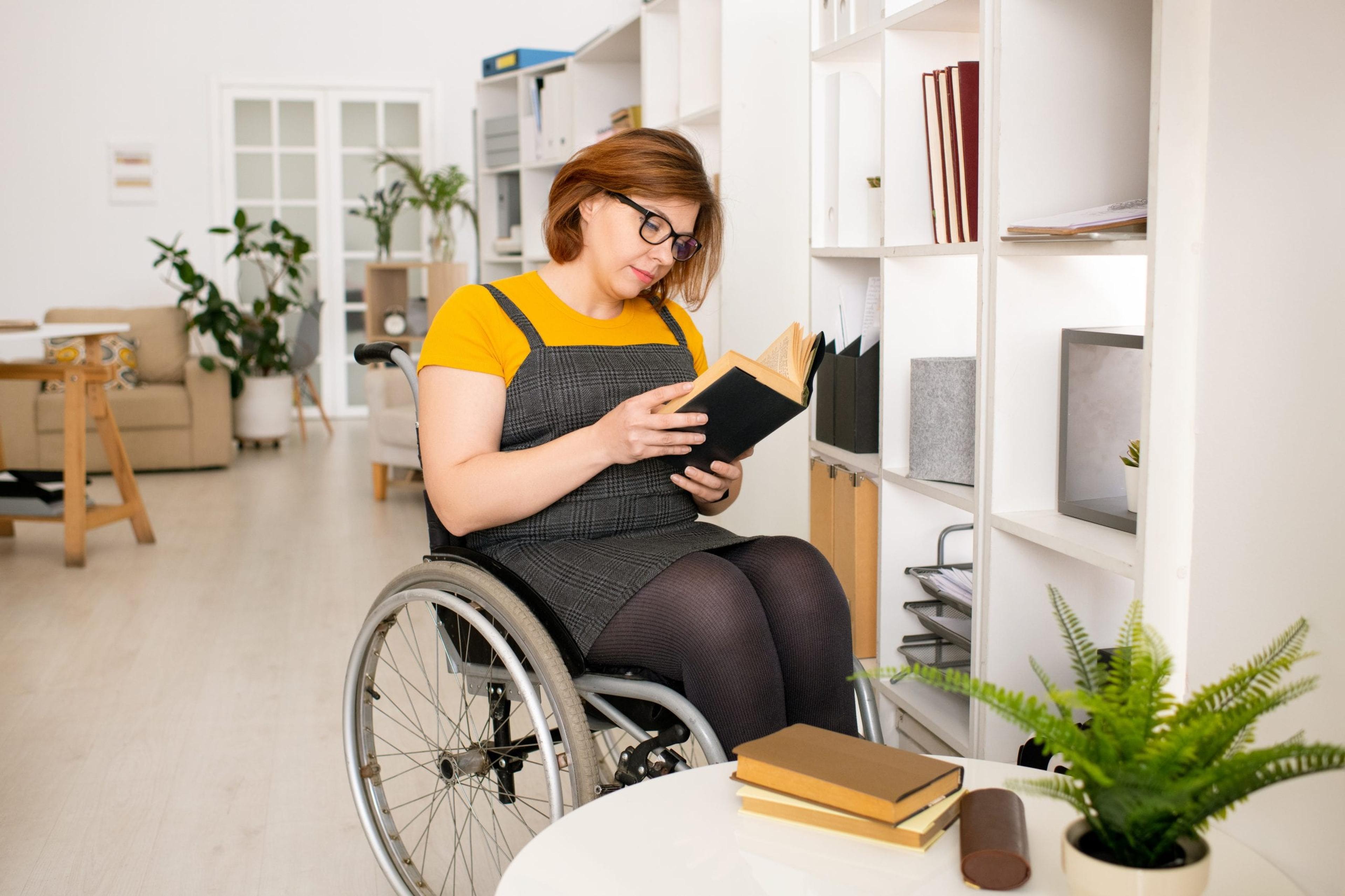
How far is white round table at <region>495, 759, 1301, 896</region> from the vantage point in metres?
0.84

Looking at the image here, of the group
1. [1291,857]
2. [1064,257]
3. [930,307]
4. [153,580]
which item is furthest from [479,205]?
[1291,857]

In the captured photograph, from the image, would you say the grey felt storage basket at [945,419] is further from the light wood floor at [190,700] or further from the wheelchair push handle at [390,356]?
the light wood floor at [190,700]

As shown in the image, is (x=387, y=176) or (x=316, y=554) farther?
(x=387, y=176)

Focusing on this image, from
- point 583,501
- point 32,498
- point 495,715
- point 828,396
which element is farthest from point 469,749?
point 32,498

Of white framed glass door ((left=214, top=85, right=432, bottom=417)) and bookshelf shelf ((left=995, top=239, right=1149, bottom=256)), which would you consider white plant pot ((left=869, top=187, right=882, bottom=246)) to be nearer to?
bookshelf shelf ((left=995, top=239, right=1149, bottom=256))

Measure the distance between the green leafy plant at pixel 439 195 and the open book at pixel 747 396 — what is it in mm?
4878

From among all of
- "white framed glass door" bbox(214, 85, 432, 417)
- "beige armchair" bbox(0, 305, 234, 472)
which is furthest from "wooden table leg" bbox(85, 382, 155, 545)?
"white framed glass door" bbox(214, 85, 432, 417)

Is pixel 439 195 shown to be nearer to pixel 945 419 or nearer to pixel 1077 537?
pixel 945 419

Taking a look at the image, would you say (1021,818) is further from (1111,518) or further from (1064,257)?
(1064,257)

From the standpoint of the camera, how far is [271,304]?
6.36 meters

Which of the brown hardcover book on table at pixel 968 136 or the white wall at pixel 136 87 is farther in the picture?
the white wall at pixel 136 87

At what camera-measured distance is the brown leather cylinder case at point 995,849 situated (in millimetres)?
823

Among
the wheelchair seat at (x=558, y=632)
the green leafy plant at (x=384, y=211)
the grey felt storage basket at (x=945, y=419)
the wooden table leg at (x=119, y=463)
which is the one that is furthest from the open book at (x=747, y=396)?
the green leafy plant at (x=384, y=211)

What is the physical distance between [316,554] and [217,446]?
2103 mm
